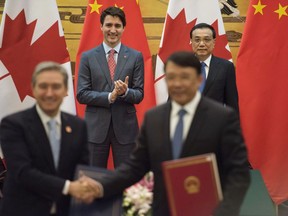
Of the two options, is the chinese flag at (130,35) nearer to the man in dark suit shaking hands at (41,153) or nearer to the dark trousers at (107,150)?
the dark trousers at (107,150)

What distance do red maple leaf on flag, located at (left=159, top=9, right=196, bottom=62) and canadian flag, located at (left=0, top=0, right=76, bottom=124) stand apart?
89cm

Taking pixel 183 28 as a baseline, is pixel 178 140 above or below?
below

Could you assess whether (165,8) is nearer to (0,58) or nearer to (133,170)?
(0,58)

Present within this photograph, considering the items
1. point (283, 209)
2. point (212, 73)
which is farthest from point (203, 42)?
point (283, 209)

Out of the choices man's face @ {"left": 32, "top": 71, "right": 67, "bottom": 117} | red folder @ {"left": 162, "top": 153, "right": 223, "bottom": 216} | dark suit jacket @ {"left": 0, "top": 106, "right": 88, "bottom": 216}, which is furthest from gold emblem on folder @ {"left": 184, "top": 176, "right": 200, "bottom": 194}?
man's face @ {"left": 32, "top": 71, "right": 67, "bottom": 117}

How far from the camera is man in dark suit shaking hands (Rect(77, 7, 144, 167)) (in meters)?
4.24

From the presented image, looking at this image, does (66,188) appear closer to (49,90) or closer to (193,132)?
(49,90)

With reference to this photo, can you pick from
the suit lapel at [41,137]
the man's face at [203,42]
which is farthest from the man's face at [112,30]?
the suit lapel at [41,137]

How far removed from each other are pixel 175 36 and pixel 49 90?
2.96 meters

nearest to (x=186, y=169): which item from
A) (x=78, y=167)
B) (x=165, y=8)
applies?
(x=78, y=167)

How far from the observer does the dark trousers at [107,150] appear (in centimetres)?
425

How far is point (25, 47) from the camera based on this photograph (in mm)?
5238

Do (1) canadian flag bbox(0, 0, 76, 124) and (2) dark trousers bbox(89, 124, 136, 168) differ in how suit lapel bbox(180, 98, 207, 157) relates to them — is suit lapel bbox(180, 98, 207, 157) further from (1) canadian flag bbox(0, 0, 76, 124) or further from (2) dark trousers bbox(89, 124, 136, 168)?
(1) canadian flag bbox(0, 0, 76, 124)

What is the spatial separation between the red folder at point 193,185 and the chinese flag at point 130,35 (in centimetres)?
286
